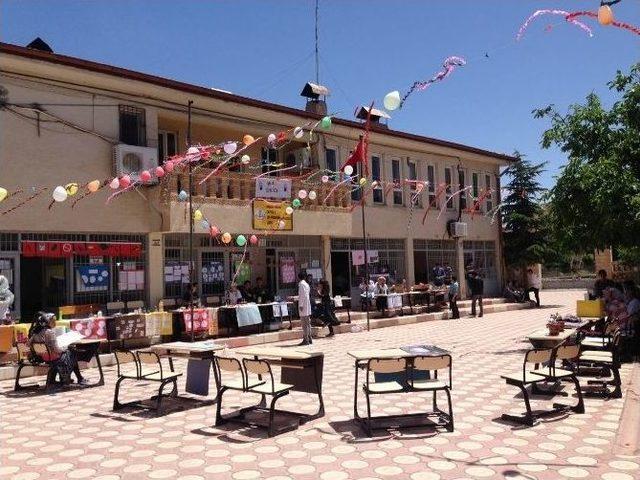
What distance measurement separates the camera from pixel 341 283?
67.2ft

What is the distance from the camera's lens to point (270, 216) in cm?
1717

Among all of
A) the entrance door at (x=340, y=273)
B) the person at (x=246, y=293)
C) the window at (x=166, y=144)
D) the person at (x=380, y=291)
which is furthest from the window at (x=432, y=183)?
the window at (x=166, y=144)

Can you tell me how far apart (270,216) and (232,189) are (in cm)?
138

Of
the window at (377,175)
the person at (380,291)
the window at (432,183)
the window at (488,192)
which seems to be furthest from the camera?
the window at (488,192)

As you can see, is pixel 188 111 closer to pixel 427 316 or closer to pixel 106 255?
pixel 106 255

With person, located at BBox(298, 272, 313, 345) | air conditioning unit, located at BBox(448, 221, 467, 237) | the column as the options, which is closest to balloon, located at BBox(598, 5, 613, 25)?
person, located at BBox(298, 272, 313, 345)

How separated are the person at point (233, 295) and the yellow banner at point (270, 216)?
6.00ft

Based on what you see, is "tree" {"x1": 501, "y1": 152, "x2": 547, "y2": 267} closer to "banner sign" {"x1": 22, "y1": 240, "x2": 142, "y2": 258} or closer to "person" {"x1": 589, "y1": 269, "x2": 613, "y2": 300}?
"person" {"x1": 589, "y1": 269, "x2": 613, "y2": 300}

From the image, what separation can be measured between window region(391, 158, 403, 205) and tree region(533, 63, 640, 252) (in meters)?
9.36

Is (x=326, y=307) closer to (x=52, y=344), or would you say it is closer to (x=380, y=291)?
(x=380, y=291)

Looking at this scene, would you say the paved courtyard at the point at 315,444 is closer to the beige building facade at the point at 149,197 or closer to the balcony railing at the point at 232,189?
the beige building facade at the point at 149,197

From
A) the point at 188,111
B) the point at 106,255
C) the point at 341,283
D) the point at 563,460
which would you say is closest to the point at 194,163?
the point at 188,111

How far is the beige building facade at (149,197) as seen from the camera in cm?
Answer: 1309

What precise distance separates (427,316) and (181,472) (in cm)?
1585
